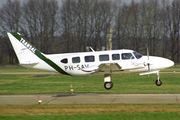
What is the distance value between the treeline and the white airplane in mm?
47843

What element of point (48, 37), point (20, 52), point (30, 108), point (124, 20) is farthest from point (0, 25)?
point (30, 108)

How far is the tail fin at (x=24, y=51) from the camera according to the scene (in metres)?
21.4

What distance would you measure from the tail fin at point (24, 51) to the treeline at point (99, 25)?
47548 mm

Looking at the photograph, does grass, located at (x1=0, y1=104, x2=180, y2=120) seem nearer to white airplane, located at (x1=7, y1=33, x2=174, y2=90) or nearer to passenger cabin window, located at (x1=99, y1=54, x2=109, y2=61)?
white airplane, located at (x1=7, y1=33, x2=174, y2=90)

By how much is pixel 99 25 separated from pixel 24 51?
5198cm

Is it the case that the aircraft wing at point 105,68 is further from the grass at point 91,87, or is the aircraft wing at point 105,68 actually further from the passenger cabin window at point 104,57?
the grass at point 91,87

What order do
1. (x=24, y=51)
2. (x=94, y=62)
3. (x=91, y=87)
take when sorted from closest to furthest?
1. (x=94, y=62)
2. (x=24, y=51)
3. (x=91, y=87)

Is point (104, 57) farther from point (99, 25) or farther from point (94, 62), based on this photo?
point (99, 25)

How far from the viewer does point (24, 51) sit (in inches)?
846

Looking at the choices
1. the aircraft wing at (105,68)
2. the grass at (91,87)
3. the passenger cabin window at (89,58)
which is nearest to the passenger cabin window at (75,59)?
the passenger cabin window at (89,58)

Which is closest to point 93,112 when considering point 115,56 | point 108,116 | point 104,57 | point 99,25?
point 108,116

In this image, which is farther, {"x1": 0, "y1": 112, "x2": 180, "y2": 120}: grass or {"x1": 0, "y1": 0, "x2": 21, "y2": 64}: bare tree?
{"x1": 0, "y1": 0, "x2": 21, "y2": 64}: bare tree

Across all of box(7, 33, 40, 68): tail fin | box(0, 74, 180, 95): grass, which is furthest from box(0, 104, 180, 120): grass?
box(0, 74, 180, 95): grass

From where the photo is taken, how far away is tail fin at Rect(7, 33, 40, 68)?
2136 centimetres
